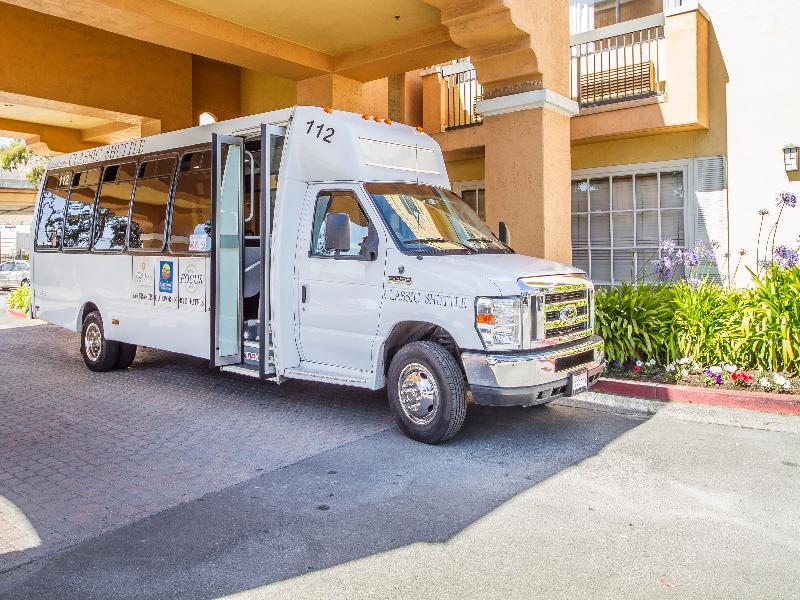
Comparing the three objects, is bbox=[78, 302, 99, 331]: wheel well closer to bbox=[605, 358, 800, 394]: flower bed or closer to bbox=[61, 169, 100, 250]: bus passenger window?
bbox=[61, 169, 100, 250]: bus passenger window

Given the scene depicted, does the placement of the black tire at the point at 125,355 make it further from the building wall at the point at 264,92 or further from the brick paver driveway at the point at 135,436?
the building wall at the point at 264,92

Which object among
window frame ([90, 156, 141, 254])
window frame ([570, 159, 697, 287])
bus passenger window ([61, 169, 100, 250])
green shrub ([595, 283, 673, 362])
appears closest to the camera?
green shrub ([595, 283, 673, 362])

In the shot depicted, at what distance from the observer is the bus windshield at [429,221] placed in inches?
260

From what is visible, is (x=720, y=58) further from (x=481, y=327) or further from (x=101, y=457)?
(x=101, y=457)

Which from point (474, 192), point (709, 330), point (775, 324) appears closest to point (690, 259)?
point (709, 330)

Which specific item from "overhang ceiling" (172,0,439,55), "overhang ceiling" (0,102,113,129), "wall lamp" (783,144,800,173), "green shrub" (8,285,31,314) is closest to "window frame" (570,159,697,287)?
"wall lamp" (783,144,800,173)

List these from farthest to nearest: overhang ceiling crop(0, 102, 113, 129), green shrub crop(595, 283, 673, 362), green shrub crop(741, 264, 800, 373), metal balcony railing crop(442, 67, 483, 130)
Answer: overhang ceiling crop(0, 102, 113, 129) → metal balcony railing crop(442, 67, 483, 130) → green shrub crop(595, 283, 673, 362) → green shrub crop(741, 264, 800, 373)

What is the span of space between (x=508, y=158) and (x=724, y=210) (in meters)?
4.07

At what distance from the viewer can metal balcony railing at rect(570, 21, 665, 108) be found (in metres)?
11.8

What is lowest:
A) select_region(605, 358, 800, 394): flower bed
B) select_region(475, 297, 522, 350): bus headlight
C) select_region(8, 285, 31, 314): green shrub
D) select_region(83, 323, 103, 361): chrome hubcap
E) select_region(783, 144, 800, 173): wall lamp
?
select_region(605, 358, 800, 394): flower bed

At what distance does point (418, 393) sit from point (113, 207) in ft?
18.2

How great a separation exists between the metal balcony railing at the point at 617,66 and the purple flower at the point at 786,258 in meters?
3.95

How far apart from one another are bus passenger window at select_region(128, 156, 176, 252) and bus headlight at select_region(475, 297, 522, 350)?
4596mm

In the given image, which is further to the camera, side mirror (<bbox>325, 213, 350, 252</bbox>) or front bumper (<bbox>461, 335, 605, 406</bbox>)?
side mirror (<bbox>325, 213, 350, 252</bbox>)
